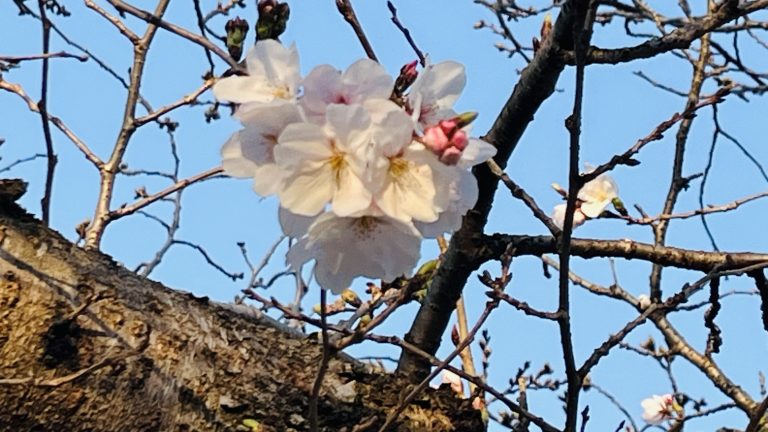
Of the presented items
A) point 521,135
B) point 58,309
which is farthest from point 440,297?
point 58,309

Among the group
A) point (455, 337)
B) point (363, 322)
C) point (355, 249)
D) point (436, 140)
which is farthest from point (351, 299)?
point (436, 140)

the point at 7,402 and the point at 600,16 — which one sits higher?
the point at 600,16

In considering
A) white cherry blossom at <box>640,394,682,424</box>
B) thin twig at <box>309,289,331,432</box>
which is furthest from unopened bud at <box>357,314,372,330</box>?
white cherry blossom at <box>640,394,682,424</box>

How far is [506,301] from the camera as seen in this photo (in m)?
1.35

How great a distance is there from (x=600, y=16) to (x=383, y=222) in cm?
324

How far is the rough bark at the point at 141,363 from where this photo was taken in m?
1.04

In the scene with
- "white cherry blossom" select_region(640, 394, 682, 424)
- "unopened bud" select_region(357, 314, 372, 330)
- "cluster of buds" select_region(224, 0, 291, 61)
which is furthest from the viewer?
"white cherry blossom" select_region(640, 394, 682, 424)

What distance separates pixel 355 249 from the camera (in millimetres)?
904

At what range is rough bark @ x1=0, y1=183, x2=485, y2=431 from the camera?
1.04m

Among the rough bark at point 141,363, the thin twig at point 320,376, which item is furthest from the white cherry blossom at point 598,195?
the thin twig at point 320,376

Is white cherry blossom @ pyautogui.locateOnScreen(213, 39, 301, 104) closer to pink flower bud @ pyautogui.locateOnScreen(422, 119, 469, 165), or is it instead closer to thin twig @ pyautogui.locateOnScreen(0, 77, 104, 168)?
pink flower bud @ pyautogui.locateOnScreen(422, 119, 469, 165)

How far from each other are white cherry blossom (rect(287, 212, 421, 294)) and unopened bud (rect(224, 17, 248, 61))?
55cm

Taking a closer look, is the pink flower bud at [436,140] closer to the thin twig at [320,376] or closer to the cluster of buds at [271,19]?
the thin twig at [320,376]

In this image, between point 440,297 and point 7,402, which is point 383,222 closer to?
point 7,402
